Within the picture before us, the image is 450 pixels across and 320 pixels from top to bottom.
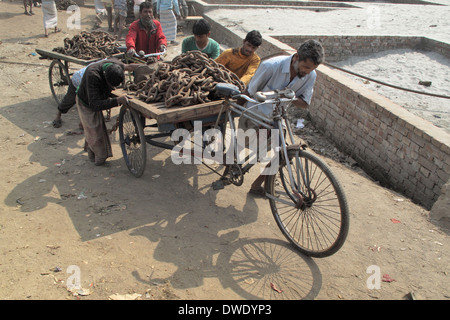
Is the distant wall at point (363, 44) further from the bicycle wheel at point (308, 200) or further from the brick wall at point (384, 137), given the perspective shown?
the bicycle wheel at point (308, 200)

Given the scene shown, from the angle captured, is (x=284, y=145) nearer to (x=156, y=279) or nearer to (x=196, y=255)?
(x=196, y=255)

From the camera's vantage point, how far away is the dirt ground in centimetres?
303

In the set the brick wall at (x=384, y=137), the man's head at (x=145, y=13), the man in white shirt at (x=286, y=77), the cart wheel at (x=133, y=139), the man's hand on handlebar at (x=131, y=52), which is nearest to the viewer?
the man in white shirt at (x=286, y=77)

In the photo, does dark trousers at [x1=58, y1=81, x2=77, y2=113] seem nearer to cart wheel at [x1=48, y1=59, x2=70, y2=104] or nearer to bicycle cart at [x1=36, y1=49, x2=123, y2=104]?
bicycle cart at [x1=36, y1=49, x2=123, y2=104]

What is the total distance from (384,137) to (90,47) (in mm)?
4984

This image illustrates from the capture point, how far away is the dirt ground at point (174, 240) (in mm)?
3027

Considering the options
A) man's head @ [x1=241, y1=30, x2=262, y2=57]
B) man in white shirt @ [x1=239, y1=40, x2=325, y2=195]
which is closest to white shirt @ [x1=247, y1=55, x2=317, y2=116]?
man in white shirt @ [x1=239, y1=40, x2=325, y2=195]

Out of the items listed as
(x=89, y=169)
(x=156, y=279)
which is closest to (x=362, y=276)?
(x=156, y=279)

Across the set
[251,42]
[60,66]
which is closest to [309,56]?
[251,42]

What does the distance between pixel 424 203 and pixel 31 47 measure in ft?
34.3

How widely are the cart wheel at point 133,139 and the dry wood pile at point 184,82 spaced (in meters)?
0.31

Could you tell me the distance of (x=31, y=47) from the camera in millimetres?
10094

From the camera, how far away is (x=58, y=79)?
6809mm

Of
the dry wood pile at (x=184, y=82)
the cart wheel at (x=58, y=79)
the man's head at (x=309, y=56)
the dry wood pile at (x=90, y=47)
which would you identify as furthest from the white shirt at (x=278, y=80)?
the cart wheel at (x=58, y=79)
